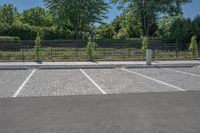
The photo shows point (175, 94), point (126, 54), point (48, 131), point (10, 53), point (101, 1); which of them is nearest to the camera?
point (48, 131)

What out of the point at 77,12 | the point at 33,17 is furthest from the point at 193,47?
the point at 33,17

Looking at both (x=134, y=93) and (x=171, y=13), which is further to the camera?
(x=171, y=13)

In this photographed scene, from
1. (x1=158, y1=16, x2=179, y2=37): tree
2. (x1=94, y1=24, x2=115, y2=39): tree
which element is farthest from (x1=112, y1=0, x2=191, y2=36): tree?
(x1=94, y1=24, x2=115, y2=39): tree

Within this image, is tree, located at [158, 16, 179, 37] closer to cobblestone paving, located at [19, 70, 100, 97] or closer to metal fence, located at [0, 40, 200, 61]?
metal fence, located at [0, 40, 200, 61]

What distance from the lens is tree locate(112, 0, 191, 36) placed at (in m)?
47.8

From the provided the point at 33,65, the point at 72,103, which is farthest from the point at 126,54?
the point at 72,103

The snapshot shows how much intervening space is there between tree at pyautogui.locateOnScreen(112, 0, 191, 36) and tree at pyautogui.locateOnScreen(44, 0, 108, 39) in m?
5.22

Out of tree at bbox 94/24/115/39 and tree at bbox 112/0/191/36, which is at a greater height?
tree at bbox 112/0/191/36

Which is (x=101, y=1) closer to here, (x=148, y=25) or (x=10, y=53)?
(x=148, y=25)

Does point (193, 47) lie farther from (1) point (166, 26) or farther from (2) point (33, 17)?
(2) point (33, 17)

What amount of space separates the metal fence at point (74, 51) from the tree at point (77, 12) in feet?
79.1

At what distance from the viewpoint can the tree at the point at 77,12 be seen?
5172cm

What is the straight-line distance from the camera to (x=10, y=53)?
24.3 meters

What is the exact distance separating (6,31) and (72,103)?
36.3m
